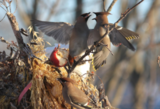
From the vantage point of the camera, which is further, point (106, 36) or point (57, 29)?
point (57, 29)

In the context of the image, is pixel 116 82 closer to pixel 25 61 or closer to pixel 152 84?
pixel 152 84

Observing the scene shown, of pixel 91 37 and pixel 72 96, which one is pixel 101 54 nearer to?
pixel 91 37

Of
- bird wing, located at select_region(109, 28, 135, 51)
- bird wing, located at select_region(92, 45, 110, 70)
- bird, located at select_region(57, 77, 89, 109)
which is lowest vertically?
bird, located at select_region(57, 77, 89, 109)

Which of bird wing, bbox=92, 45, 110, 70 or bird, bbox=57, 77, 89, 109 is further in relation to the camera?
bird wing, bbox=92, 45, 110, 70

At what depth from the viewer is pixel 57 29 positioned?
63.3 inches

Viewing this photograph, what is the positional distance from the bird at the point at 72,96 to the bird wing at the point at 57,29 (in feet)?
1.22

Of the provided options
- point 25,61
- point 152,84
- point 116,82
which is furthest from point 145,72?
point 25,61

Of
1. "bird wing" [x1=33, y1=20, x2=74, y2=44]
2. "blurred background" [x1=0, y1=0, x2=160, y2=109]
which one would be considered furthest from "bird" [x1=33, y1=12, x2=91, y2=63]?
"blurred background" [x1=0, y1=0, x2=160, y2=109]

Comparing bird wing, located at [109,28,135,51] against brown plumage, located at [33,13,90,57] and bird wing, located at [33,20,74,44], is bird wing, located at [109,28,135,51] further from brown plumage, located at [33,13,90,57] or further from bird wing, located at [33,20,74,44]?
bird wing, located at [33,20,74,44]

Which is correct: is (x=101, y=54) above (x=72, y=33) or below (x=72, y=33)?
below

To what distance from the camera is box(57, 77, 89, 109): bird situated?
136 cm

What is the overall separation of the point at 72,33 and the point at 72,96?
53 centimetres

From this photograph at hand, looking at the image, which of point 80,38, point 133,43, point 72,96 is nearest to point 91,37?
Result: point 80,38

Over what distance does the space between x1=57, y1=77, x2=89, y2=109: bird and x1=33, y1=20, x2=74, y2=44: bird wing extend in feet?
1.22
